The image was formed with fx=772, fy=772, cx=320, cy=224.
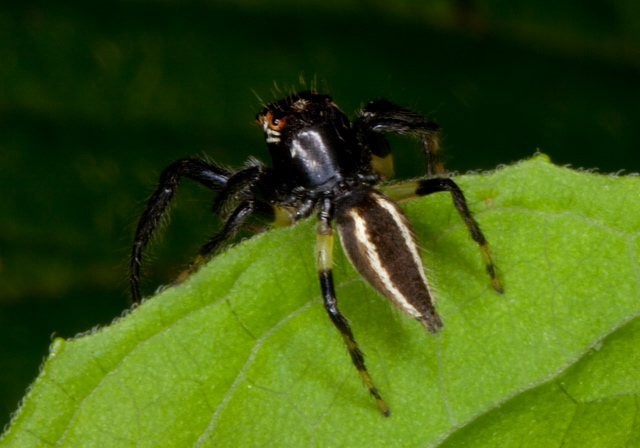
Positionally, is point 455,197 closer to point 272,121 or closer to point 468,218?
point 468,218

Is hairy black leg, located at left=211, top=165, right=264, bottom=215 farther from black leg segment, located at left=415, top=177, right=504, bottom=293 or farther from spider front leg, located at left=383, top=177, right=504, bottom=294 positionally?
black leg segment, located at left=415, top=177, right=504, bottom=293

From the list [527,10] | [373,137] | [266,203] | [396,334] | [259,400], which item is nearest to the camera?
[259,400]

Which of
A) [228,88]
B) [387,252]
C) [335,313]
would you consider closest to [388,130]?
[387,252]

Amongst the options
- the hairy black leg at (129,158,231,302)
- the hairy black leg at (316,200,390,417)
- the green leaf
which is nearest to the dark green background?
the hairy black leg at (129,158,231,302)

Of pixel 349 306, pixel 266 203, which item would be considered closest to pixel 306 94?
pixel 266 203

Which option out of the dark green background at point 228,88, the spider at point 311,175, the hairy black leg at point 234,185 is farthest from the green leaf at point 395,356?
the dark green background at point 228,88

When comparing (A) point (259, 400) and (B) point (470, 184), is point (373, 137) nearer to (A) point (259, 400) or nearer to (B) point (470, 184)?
(B) point (470, 184)
